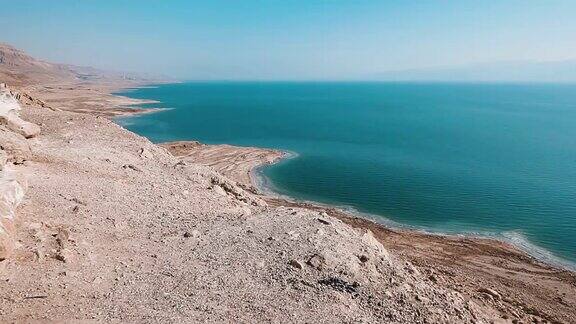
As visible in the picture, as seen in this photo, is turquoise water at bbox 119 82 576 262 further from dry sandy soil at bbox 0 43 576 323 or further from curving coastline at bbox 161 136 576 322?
dry sandy soil at bbox 0 43 576 323

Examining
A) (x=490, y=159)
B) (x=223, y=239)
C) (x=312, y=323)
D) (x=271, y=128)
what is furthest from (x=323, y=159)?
(x=312, y=323)

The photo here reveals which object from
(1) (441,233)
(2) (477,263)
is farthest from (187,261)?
(1) (441,233)

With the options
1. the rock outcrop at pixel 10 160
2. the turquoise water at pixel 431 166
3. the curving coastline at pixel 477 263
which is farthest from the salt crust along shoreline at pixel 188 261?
the turquoise water at pixel 431 166

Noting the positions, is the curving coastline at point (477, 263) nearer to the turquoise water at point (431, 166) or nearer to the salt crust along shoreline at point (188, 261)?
the salt crust along shoreline at point (188, 261)

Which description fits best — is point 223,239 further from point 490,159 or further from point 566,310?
point 490,159

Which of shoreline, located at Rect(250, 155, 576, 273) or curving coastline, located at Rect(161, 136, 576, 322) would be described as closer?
curving coastline, located at Rect(161, 136, 576, 322)

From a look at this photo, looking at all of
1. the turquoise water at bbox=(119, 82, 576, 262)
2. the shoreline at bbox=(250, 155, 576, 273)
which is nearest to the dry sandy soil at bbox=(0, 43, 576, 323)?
the shoreline at bbox=(250, 155, 576, 273)

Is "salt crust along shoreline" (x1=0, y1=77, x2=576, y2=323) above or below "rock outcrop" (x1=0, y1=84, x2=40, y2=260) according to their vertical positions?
below
